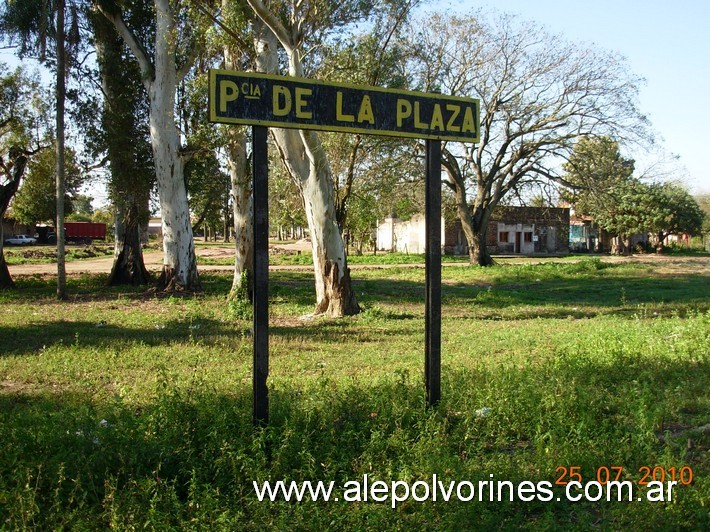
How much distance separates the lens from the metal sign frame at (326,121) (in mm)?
5086

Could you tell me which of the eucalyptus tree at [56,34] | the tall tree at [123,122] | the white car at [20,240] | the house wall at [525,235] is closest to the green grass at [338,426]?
the eucalyptus tree at [56,34]

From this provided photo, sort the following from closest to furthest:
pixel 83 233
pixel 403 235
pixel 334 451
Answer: pixel 334 451 → pixel 403 235 → pixel 83 233

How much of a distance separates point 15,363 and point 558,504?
25.2ft

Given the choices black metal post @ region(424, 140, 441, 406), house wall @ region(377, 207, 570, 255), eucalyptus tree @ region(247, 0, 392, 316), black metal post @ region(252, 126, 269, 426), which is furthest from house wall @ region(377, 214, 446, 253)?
black metal post @ region(252, 126, 269, 426)

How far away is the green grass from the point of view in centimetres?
399

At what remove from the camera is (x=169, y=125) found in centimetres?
1911

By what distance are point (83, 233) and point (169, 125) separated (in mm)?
56944

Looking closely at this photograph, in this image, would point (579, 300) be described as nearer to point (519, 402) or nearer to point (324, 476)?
point (519, 402)

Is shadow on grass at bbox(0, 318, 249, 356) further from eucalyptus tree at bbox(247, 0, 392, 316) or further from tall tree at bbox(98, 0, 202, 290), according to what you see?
tall tree at bbox(98, 0, 202, 290)

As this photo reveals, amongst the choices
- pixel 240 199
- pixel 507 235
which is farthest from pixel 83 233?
pixel 240 199

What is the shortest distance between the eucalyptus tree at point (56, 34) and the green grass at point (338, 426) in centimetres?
843

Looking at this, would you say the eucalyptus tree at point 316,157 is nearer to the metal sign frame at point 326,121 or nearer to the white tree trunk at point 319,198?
the white tree trunk at point 319,198

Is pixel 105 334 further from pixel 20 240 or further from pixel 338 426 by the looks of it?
pixel 20 240

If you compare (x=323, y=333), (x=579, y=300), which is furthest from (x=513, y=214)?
(x=323, y=333)
